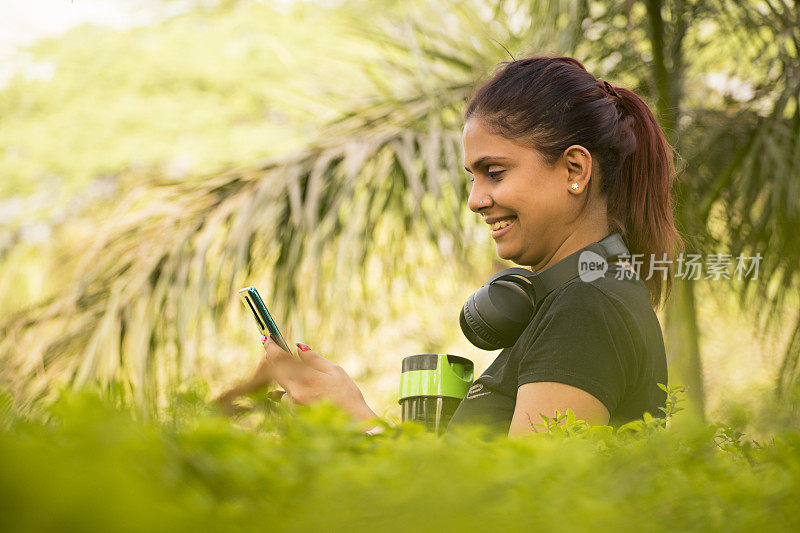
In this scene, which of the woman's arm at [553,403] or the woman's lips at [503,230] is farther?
the woman's lips at [503,230]

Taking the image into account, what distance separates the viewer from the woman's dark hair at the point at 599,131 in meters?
1.39

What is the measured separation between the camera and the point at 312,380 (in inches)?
47.8

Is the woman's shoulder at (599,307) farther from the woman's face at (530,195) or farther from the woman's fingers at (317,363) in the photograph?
the woman's fingers at (317,363)

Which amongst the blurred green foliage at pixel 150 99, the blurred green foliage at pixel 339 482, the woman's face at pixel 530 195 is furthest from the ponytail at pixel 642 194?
the blurred green foliage at pixel 150 99

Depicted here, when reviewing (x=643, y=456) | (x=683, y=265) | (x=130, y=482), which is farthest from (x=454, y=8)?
(x=130, y=482)

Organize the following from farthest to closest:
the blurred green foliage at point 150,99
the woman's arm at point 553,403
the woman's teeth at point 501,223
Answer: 1. the blurred green foliage at point 150,99
2. the woman's teeth at point 501,223
3. the woman's arm at point 553,403

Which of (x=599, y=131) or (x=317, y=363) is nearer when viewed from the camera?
(x=317, y=363)

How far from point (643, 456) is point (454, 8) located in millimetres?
2786

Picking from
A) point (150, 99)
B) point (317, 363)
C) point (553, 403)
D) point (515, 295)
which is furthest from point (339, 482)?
point (150, 99)

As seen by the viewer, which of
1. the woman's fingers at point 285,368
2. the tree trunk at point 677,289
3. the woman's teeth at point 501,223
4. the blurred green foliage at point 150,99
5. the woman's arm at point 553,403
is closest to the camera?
the woman's arm at point 553,403

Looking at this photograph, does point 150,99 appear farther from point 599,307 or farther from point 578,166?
point 599,307

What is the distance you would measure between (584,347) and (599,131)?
48 centimetres

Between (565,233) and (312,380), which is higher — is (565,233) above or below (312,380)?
above

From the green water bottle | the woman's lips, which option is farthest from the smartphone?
the woman's lips
